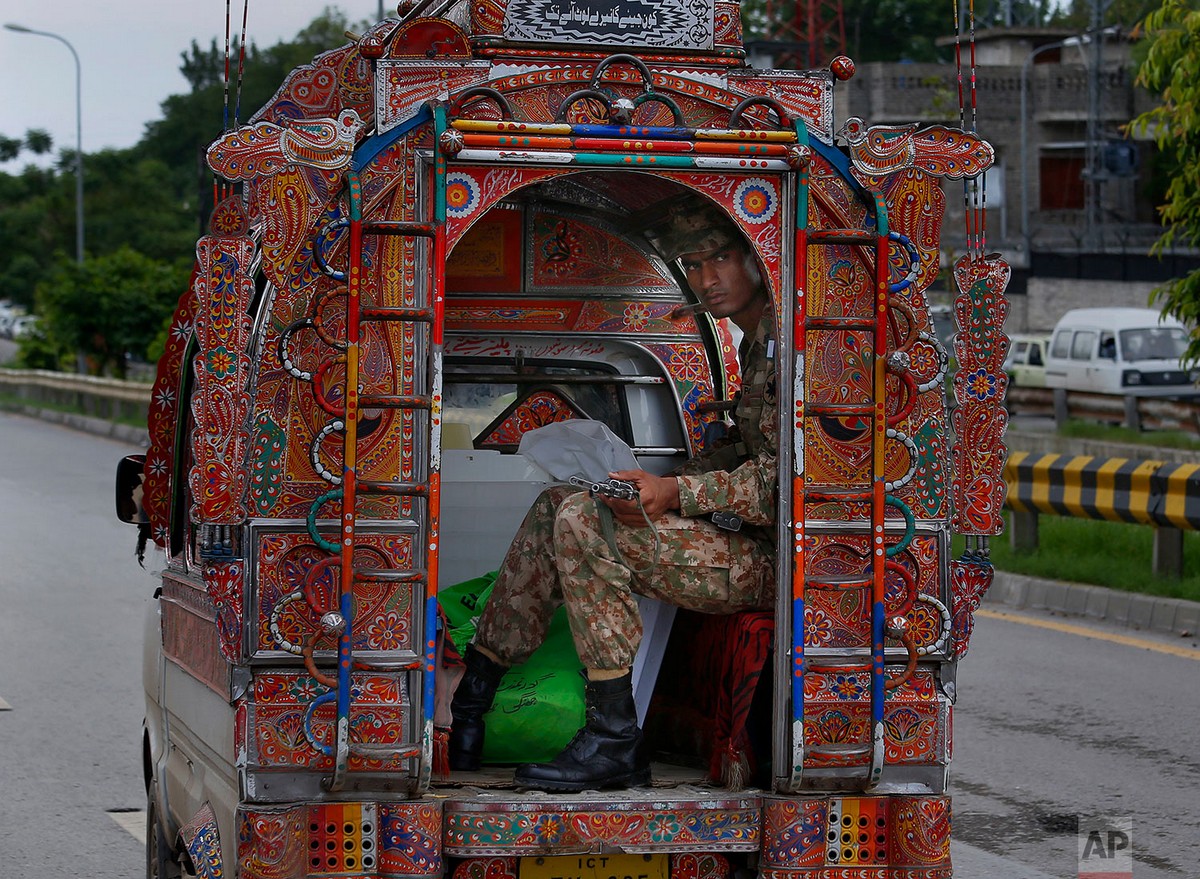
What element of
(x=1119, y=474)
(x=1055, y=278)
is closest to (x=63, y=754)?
(x=1119, y=474)

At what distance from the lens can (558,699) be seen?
470cm

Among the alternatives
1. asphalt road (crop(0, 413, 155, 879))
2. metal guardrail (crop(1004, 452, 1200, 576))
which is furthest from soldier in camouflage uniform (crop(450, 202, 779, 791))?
metal guardrail (crop(1004, 452, 1200, 576))

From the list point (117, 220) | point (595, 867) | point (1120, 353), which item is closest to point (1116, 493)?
point (595, 867)

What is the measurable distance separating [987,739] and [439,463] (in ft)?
16.4

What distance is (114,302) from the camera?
32906mm

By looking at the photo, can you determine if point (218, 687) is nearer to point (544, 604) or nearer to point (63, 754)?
point (544, 604)

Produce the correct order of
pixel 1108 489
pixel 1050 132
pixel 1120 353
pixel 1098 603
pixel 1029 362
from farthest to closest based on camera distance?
pixel 1050 132
pixel 1029 362
pixel 1120 353
pixel 1108 489
pixel 1098 603

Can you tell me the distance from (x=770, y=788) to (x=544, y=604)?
0.86 m

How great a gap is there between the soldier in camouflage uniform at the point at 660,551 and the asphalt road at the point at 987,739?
2.17m

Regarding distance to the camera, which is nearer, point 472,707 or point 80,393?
point 472,707

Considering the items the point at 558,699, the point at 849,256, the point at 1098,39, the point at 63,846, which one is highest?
the point at 1098,39

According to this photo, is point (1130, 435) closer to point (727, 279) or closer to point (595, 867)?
point (727, 279)

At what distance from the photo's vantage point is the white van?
31844mm

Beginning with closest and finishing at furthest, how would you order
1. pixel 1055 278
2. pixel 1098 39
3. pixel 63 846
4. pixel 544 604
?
pixel 544 604
pixel 63 846
pixel 1055 278
pixel 1098 39
